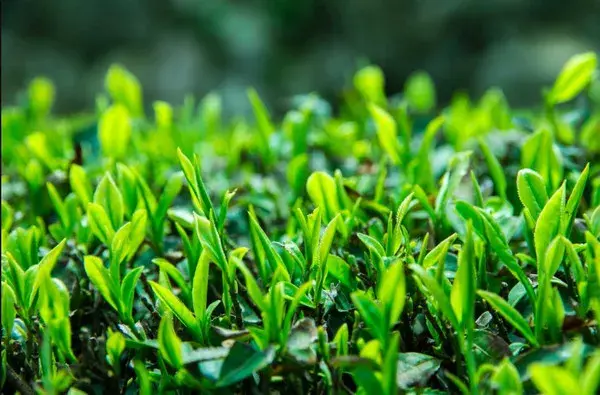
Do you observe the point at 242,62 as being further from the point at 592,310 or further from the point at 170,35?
the point at 592,310

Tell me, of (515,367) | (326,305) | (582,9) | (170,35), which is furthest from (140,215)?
(170,35)

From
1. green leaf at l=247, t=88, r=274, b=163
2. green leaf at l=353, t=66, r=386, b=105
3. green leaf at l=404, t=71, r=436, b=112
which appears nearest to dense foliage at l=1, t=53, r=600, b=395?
green leaf at l=247, t=88, r=274, b=163

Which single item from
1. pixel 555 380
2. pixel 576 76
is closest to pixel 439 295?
pixel 555 380

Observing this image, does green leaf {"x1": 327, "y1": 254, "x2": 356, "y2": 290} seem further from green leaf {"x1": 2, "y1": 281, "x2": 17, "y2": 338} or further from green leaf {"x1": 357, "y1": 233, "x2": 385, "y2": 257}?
green leaf {"x1": 2, "y1": 281, "x2": 17, "y2": 338}

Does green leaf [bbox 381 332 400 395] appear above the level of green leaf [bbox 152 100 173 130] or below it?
below

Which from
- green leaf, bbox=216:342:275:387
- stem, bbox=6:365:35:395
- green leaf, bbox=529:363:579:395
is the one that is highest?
green leaf, bbox=529:363:579:395

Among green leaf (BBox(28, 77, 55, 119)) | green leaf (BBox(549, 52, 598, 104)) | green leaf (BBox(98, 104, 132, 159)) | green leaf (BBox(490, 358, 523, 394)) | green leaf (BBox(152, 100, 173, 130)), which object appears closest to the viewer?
green leaf (BBox(490, 358, 523, 394))

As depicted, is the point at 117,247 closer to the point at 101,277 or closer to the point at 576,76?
the point at 101,277
